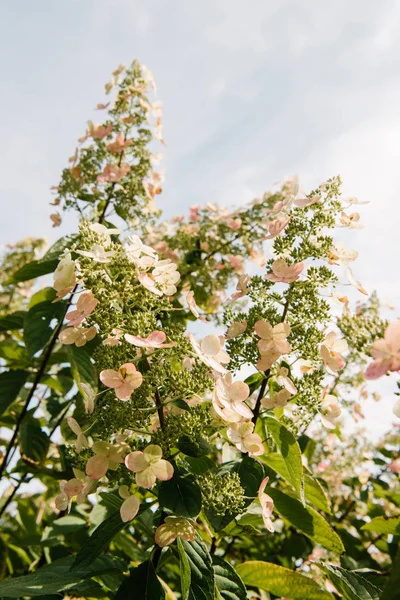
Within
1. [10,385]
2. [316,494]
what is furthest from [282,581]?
[10,385]

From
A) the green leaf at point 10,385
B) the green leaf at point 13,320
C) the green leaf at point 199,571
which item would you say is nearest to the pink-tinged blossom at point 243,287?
the green leaf at point 199,571

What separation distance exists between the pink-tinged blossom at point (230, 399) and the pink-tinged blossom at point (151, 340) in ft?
0.55

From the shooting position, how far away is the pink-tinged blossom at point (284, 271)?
1.33 m

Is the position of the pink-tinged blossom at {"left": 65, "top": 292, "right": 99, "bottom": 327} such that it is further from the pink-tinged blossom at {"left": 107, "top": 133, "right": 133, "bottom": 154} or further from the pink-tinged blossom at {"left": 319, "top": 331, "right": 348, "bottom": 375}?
the pink-tinged blossom at {"left": 107, "top": 133, "right": 133, "bottom": 154}

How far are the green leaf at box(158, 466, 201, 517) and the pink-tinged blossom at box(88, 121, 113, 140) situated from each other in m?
1.87

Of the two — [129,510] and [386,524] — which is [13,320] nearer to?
[129,510]

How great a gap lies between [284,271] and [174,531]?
69 centimetres

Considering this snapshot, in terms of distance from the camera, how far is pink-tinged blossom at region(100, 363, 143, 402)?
1077mm

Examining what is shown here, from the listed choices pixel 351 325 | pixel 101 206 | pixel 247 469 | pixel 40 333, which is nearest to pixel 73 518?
pixel 40 333

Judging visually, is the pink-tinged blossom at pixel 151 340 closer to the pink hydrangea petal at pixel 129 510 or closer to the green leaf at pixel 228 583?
the pink hydrangea petal at pixel 129 510

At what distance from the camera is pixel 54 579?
1.29 metres

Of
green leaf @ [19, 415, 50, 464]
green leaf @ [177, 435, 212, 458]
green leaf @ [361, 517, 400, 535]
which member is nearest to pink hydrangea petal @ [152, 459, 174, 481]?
green leaf @ [177, 435, 212, 458]

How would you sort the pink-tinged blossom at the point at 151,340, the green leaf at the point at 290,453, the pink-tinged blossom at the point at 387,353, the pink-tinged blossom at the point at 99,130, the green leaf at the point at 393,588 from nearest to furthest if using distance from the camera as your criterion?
1. the green leaf at the point at 393,588
2. the pink-tinged blossom at the point at 387,353
3. the pink-tinged blossom at the point at 151,340
4. the green leaf at the point at 290,453
5. the pink-tinged blossom at the point at 99,130

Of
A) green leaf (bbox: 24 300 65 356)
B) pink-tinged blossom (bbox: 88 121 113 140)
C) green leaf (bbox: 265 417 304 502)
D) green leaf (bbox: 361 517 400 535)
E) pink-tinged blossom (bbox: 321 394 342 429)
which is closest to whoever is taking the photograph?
green leaf (bbox: 265 417 304 502)
